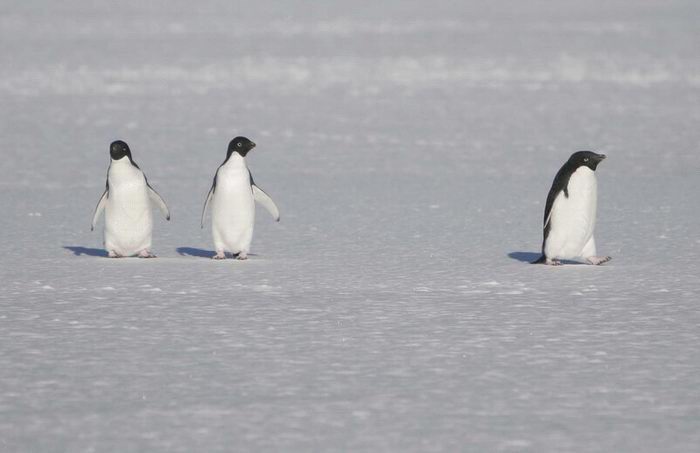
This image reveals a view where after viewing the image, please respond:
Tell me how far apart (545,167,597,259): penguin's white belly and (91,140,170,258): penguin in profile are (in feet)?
6.14

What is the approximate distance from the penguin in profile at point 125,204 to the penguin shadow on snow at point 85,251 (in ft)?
0.92

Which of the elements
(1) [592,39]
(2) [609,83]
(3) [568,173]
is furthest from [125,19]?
(3) [568,173]

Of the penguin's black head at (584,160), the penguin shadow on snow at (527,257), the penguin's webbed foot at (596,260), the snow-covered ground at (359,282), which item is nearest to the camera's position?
the snow-covered ground at (359,282)

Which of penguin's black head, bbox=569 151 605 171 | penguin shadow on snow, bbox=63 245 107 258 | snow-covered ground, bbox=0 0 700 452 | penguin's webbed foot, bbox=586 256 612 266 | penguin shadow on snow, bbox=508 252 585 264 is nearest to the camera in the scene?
snow-covered ground, bbox=0 0 700 452

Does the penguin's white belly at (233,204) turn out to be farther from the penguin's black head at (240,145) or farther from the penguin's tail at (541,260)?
the penguin's tail at (541,260)

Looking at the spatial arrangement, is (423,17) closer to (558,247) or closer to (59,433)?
(558,247)

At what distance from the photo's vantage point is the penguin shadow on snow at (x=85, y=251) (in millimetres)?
6109

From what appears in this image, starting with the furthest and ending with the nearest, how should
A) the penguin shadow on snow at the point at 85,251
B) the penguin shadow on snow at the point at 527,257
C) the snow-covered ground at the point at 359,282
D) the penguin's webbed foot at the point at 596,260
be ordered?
1. the penguin shadow on snow at the point at 85,251
2. the penguin shadow on snow at the point at 527,257
3. the penguin's webbed foot at the point at 596,260
4. the snow-covered ground at the point at 359,282

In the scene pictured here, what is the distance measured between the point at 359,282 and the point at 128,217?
3.97ft

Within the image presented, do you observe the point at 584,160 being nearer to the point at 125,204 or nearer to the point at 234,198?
the point at 234,198

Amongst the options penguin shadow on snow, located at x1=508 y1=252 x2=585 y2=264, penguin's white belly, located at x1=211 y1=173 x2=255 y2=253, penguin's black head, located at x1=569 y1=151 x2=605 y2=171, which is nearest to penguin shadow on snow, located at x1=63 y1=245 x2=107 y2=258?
penguin's white belly, located at x1=211 y1=173 x2=255 y2=253

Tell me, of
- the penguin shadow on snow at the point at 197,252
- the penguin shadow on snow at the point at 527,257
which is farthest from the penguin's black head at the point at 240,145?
the penguin shadow on snow at the point at 527,257

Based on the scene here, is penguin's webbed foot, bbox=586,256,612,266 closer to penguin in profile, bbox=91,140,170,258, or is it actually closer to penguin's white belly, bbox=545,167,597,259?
penguin's white belly, bbox=545,167,597,259

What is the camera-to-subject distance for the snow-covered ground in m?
3.18
